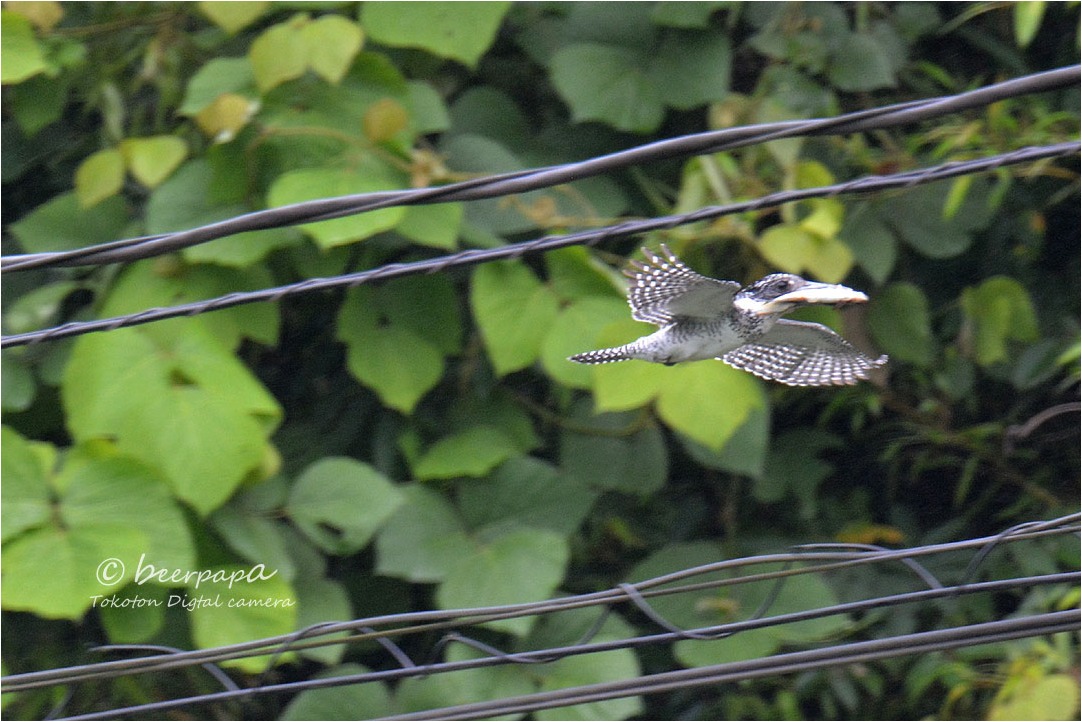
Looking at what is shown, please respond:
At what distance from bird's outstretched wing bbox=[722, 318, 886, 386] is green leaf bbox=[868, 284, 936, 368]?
36.8 inches

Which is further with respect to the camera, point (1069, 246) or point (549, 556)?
point (1069, 246)

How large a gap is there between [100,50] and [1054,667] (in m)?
3.15

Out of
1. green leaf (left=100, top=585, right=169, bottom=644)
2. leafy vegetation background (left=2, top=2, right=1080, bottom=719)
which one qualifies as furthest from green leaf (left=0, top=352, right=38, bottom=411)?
green leaf (left=100, top=585, right=169, bottom=644)

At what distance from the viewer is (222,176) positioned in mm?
3303

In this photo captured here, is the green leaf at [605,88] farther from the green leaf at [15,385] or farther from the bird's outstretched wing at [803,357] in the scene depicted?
the green leaf at [15,385]

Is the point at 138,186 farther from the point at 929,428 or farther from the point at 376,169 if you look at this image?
the point at 929,428

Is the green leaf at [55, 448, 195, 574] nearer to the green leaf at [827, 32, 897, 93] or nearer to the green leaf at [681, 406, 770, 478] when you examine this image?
the green leaf at [681, 406, 770, 478]

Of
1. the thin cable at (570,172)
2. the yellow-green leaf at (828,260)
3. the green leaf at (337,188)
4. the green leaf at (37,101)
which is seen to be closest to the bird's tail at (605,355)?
the thin cable at (570,172)

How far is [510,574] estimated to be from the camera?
3254 mm

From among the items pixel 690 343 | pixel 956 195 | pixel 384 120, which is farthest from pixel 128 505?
pixel 956 195

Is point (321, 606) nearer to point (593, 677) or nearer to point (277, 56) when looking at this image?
point (593, 677)

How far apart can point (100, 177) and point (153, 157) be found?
5.9 inches

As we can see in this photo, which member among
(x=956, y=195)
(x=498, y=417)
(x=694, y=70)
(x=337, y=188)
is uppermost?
(x=694, y=70)

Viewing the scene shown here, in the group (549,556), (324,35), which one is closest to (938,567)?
(549,556)
